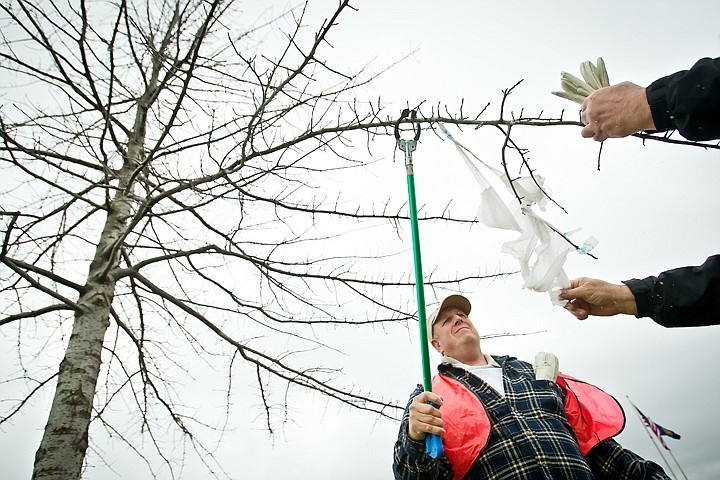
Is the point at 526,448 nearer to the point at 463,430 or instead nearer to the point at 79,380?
the point at 463,430

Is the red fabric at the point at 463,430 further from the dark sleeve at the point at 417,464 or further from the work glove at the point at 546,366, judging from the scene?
the work glove at the point at 546,366

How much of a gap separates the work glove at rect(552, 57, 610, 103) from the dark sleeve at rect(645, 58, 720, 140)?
0.86 feet

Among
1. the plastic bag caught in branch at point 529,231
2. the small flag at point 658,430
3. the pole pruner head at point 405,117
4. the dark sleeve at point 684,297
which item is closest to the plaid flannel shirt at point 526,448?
the plastic bag caught in branch at point 529,231

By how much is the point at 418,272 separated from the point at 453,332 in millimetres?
763

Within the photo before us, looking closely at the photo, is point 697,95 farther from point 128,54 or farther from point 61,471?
point 128,54

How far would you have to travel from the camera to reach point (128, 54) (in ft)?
10.0

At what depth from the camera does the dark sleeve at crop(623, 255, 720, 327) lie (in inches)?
51.9

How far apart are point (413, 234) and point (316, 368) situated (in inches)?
63.5

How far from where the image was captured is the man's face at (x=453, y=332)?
7.55 ft

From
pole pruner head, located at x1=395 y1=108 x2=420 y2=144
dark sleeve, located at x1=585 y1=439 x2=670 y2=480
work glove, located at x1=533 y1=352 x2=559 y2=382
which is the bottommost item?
dark sleeve, located at x1=585 y1=439 x2=670 y2=480

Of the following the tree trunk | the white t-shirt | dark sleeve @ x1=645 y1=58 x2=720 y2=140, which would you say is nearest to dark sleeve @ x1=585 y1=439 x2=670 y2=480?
the white t-shirt

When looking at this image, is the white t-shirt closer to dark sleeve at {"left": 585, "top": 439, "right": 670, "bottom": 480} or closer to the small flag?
dark sleeve at {"left": 585, "top": 439, "right": 670, "bottom": 480}

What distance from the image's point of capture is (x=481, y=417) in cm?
175

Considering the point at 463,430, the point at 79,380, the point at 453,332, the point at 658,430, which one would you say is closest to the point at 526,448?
the point at 463,430
